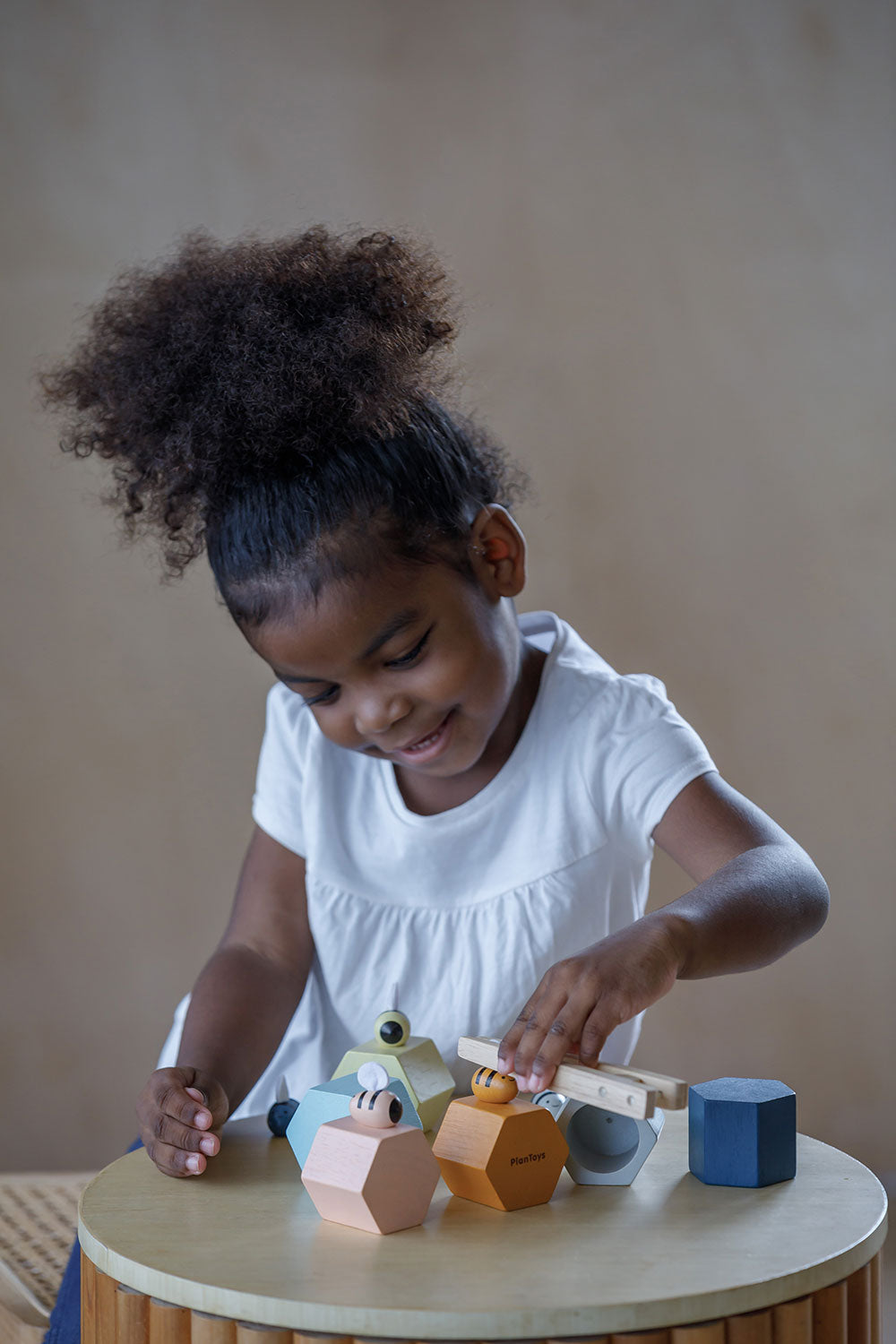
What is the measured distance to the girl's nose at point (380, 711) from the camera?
873mm

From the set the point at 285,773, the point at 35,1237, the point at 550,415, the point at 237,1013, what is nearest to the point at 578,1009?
the point at 237,1013

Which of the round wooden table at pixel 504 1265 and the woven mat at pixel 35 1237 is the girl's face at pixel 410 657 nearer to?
the round wooden table at pixel 504 1265

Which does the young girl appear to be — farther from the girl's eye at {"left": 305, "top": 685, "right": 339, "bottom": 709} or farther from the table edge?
the table edge

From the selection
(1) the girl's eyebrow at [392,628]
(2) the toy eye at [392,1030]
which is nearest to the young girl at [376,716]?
(1) the girl's eyebrow at [392,628]

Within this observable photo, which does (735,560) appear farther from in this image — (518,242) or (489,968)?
(489,968)

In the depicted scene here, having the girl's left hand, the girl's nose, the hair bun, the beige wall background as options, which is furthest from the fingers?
the beige wall background

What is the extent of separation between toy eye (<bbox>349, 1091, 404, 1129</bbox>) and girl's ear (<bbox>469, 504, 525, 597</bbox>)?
0.40 meters

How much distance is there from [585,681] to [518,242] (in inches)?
38.9

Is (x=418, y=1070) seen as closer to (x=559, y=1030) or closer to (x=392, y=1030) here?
(x=392, y=1030)

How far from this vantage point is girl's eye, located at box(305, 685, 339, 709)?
0.89 m

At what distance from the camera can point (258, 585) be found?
873mm

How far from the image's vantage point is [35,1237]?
42.7 inches

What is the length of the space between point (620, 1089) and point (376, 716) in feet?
1.07

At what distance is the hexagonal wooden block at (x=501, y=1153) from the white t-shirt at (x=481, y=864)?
0.25 m
